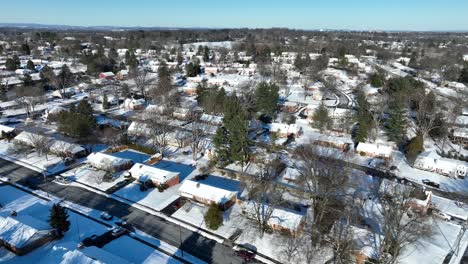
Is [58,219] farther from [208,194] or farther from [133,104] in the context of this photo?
[133,104]

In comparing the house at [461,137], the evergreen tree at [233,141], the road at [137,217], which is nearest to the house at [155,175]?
the road at [137,217]

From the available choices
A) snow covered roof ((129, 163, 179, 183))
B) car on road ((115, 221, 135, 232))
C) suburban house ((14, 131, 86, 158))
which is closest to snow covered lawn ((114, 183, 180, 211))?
snow covered roof ((129, 163, 179, 183))

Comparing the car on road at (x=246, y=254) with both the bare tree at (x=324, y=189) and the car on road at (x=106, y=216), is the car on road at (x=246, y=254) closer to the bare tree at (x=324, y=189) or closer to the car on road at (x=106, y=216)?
the bare tree at (x=324, y=189)

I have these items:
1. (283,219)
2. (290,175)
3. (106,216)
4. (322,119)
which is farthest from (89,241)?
(322,119)

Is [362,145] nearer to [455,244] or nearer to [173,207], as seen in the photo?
[455,244]

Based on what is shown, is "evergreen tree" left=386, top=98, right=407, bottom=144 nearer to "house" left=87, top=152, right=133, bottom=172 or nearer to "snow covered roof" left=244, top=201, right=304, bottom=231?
"snow covered roof" left=244, top=201, right=304, bottom=231

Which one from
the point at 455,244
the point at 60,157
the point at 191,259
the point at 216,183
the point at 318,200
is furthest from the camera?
the point at 60,157

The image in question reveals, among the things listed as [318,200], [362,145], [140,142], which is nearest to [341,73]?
[362,145]
